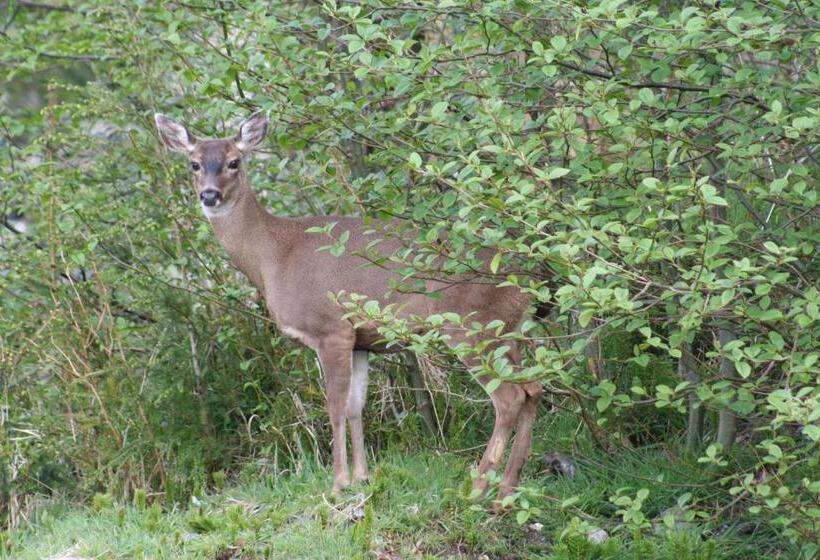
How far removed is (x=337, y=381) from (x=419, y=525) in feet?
4.47

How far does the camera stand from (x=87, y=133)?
929 centimetres

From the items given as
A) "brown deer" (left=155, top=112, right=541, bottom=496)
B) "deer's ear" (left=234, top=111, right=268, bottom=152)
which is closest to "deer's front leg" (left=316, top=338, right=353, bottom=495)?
"brown deer" (left=155, top=112, right=541, bottom=496)

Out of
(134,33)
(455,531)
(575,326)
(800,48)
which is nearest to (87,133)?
(134,33)

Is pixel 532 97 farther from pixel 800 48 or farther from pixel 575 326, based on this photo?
pixel 575 326

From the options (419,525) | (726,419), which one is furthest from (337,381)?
(726,419)

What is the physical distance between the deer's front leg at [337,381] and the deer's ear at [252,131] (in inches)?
49.2

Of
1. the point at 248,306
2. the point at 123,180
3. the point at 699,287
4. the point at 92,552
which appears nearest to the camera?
the point at 699,287

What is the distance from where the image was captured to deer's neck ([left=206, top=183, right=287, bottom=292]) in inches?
304

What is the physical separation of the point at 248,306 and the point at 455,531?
2519 mm

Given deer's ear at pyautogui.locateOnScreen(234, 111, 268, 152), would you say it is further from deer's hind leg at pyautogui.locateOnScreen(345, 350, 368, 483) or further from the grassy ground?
the grassy ground

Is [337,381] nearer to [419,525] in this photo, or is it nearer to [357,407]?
[357,407]

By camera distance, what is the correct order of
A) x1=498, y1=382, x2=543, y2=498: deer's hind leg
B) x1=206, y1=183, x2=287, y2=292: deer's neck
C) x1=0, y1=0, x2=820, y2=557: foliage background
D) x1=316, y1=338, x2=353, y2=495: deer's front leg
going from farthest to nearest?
x1=206, y1=183, x2=287, y2=292: deer's neck < x1=316, y1=338, x2=353, y2=495: deer's front leg < x1=498, y1=382, x2=543, y2=498: deer's hind leg < x1=0, y1=0, x2=820, y2=557: foliage background

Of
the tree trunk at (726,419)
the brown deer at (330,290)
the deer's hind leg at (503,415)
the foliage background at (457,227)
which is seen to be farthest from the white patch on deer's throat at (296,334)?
the tree trunk at (726,419)

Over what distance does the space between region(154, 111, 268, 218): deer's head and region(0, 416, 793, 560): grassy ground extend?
1.69 m
